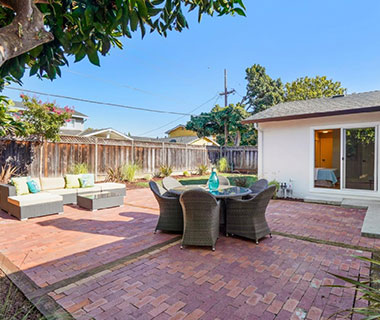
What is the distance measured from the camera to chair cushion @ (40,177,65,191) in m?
6.69

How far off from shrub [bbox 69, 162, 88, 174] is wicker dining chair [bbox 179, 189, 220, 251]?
24.2 ft

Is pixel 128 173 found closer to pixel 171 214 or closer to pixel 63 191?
pixel 63 191

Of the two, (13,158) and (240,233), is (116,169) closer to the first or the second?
(13,158)

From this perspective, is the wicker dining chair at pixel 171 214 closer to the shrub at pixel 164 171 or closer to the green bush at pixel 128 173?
the green bush at pixel 128 173

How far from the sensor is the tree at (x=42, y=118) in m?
8.33

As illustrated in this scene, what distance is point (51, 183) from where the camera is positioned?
270 inches

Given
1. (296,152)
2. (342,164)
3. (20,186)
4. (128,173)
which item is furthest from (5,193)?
(342,164)

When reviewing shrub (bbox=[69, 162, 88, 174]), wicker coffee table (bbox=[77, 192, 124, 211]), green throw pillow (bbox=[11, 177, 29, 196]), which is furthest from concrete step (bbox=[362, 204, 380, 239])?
shrub (bbox=[69, 162, 88, 174])

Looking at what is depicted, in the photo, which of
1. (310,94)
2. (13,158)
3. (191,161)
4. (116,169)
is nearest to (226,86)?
(310,94)

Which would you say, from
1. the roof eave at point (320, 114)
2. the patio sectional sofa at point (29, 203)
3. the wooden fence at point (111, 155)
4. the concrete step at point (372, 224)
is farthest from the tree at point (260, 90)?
the patio sectional sofa at point (29, 203)

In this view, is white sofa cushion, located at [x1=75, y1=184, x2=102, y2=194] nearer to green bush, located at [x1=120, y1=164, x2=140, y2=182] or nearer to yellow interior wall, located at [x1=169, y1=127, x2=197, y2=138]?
green bush, located at [x1=120, y1=164, x2=140, y2=182]

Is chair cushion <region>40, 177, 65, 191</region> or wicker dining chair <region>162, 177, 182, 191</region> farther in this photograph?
chair cushion <region>40, 177, 65, 191</region>

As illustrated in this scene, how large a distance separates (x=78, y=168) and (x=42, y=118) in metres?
2.36

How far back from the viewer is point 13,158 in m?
8.67
